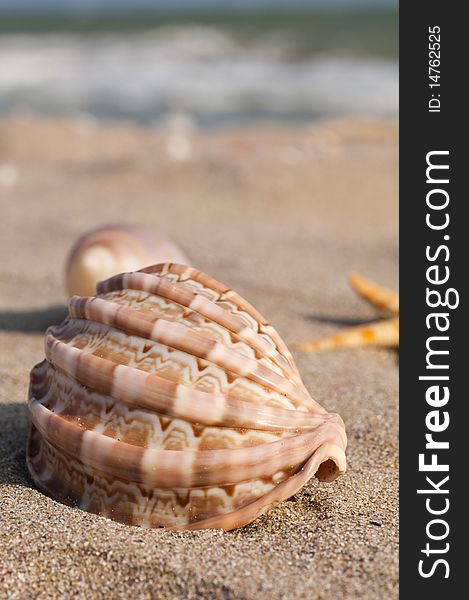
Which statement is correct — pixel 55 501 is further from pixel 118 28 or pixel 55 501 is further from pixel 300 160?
pixel 118 28

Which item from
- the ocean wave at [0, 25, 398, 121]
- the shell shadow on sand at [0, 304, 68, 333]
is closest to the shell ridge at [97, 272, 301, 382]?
the shell shadow on sand at [0, 304, 68, 333]

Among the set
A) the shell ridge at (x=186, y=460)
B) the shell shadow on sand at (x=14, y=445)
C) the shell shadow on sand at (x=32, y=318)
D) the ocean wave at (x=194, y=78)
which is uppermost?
the ocean wave at (x=194, y=78)

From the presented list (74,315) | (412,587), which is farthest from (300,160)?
(412,587)

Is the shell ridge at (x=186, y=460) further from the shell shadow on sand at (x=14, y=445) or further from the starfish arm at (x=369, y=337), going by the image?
the starfish arm at (x=369, y=337)

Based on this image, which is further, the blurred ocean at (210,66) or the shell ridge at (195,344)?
the blurred ocean at (210,66)

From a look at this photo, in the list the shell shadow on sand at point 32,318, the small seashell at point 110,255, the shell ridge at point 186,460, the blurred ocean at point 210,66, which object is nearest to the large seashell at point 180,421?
the shell ridge at point 186,460

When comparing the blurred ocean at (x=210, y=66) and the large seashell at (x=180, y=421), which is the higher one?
the blurred ocean at (x=210, y=66)
